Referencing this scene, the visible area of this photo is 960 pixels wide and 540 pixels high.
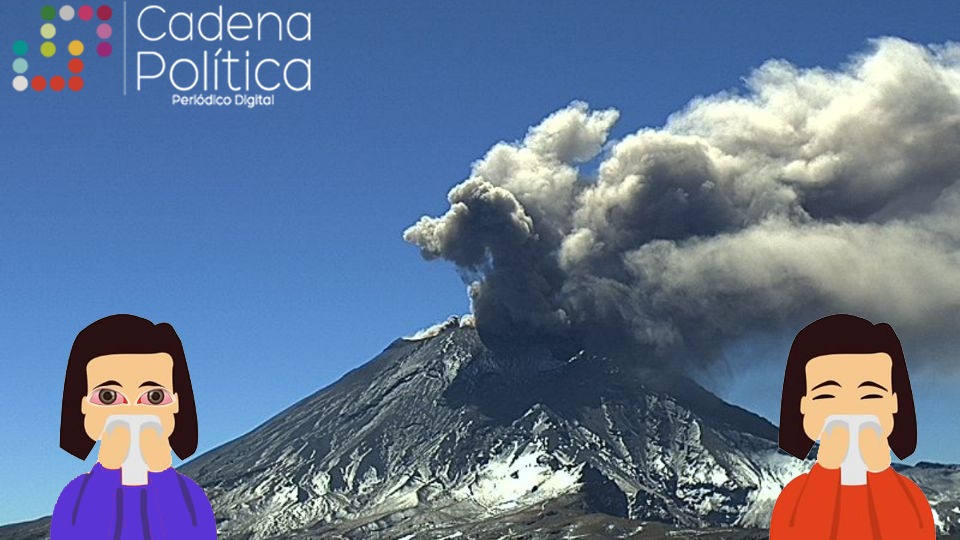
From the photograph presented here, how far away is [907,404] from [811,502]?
5.85ft

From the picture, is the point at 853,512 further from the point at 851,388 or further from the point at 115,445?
the point at 115,445

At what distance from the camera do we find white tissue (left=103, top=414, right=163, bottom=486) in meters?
18.4

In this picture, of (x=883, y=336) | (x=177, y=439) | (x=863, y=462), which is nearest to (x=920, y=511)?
(x=863, y=462)

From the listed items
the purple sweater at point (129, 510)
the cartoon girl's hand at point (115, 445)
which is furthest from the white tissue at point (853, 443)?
the cartoon girl's hand at point (115, 445)

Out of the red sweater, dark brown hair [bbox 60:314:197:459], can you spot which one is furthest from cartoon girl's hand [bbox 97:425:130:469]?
the red sweater

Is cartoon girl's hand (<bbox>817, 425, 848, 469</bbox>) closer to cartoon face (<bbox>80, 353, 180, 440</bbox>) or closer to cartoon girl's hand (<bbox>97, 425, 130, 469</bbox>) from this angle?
cartoon face (<bbox>80, 353, 180, 440</bbox>)

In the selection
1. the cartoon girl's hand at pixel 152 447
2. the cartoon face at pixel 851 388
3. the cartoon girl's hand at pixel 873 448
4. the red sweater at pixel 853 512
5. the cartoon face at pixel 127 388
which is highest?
the cartoon face at pixel 127 388

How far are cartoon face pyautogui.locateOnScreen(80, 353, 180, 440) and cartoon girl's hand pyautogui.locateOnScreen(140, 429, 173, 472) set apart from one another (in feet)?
0.47

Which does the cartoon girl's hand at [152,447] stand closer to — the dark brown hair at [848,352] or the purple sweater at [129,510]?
the purple sweater at [129,510]

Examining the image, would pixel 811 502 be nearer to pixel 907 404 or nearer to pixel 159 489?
pixel 907 404

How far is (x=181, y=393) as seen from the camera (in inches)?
738

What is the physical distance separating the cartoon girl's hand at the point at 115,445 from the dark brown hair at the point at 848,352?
877 centimetres

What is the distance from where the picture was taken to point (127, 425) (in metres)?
18.4

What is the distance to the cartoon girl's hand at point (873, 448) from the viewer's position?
1748 centimetres
